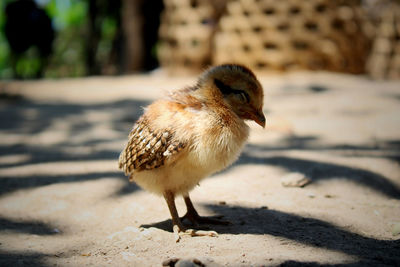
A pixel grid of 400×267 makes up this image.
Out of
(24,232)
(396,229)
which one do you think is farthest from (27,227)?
(396,229)

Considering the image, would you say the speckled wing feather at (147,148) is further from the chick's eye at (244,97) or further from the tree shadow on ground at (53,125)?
the tree shadow on ground at (53,125)

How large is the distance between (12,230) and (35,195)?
0.80 metres

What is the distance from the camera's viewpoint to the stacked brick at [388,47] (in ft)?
31.6

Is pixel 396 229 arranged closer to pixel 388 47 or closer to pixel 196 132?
pixel 196 132

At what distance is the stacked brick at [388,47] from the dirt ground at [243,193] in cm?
198

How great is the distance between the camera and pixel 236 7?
31.2 ft

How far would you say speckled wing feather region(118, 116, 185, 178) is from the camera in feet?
9.68

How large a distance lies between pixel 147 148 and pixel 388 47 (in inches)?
334

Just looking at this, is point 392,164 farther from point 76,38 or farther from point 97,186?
A: point 76,38

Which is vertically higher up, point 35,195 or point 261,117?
A: point 261,117

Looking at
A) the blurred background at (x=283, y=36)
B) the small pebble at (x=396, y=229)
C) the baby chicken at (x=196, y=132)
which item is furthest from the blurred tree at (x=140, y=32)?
the small pebble at (x=396, y=229)

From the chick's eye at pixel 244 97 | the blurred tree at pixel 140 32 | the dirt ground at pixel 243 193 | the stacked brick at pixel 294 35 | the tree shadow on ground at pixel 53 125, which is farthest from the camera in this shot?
the blurred tree at pixel 140 32

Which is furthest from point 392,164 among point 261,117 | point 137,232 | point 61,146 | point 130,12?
point 130,12

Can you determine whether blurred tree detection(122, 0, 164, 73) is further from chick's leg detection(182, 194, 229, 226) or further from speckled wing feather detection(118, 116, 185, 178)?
chick's leg detection(182, 194, 229, 226)
